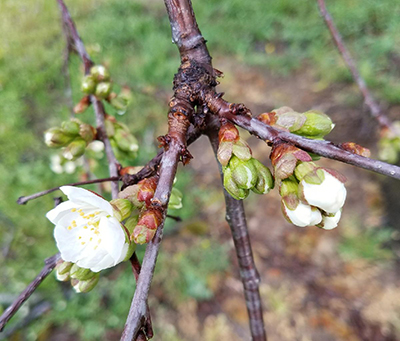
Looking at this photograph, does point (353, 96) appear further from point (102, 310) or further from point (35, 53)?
point (35, 53)

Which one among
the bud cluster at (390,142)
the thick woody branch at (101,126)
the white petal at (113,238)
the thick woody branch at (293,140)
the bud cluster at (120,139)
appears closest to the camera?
the thick woody branch at (293,140)

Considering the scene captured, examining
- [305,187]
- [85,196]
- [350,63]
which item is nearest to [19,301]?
[85,196]

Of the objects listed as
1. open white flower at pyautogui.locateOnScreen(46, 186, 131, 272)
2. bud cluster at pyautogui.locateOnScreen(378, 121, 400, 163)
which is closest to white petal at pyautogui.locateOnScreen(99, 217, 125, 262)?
open white flower at pyautogui.locateOnScreen(46, 186, 131, 272)

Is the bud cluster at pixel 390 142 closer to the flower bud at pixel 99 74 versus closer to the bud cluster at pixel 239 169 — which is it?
the bud cluster at pixel 239 169

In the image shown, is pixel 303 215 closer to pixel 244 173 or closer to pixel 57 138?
pixel 244 173

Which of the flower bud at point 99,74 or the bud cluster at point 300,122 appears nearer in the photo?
the bud cluster at point 300,122

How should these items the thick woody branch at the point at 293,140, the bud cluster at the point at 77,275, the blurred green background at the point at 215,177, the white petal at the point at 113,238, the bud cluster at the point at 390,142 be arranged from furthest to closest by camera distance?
the blurred green background at the point at 215,177 → the bud cluster at the point at 390,142 → the bud cluster at the point at 77,275 → the white petal at the point at 113,238 → the thick woody branch at the point at 293,140

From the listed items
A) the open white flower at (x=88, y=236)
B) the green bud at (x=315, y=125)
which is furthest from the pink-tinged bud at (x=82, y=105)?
the green bud at (x=315, y=125)
